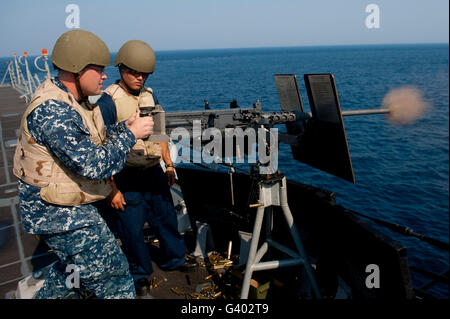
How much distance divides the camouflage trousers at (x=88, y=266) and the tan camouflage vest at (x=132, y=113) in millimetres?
1191

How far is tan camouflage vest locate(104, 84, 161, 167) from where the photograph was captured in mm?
4223

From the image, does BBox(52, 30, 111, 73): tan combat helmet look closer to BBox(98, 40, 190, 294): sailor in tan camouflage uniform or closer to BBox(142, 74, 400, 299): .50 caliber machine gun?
BBox(142, 74, 400, 299): .50 caliber machine gun

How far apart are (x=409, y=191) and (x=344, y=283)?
1497cm

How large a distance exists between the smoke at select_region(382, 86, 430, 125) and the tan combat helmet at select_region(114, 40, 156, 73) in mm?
2779

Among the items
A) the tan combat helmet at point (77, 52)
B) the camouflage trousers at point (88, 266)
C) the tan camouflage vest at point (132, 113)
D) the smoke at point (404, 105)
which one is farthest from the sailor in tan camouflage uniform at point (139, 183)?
the smoke at point (404, 105)

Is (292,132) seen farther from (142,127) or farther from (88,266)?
(88,266)

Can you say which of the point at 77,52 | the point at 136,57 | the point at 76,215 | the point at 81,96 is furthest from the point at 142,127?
the point at 136,57

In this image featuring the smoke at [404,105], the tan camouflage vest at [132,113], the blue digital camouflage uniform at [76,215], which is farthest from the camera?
the tan camouflage vest at [132,113]

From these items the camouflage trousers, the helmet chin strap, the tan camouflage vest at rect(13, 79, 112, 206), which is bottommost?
the camouflage trousers

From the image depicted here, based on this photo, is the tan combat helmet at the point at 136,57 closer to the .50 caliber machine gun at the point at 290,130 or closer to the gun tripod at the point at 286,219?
the .50 caliber machine gun at the point at 290,130

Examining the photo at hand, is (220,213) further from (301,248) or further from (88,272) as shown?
(88,272)

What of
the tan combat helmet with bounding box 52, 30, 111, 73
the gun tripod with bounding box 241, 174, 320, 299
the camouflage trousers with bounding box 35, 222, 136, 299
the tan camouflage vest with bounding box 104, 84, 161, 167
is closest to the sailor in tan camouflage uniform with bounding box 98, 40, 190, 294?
the tan camouflage vest with bounding box 104, 84, 161, 167

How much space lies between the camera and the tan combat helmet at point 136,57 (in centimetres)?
393
